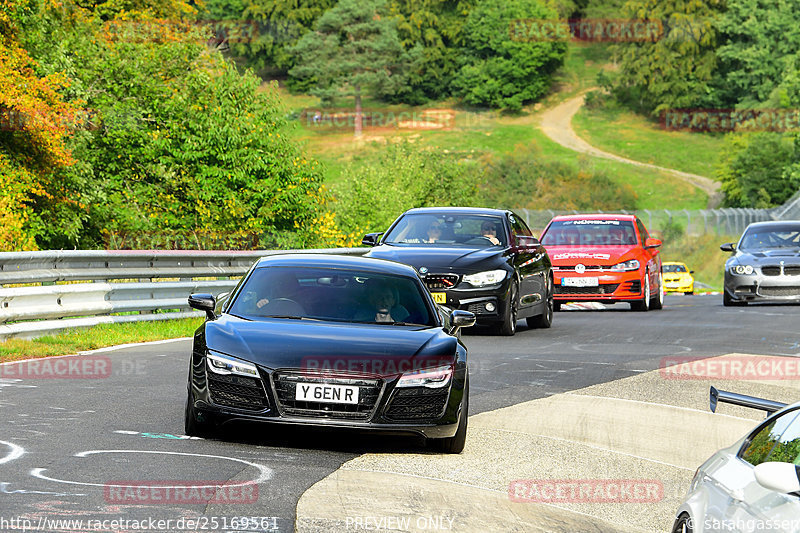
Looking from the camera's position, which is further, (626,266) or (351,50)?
(351,50)

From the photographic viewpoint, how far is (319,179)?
1734 inches

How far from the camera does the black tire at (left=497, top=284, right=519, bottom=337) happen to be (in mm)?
17955

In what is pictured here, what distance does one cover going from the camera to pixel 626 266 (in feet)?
77.4

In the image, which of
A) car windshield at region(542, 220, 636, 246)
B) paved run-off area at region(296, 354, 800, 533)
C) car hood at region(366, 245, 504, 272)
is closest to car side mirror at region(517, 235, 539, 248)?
car hood at region(366, 245, 504, 272)

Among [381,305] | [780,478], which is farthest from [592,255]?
[780,478]

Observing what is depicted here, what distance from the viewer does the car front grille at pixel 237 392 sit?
8320 mm

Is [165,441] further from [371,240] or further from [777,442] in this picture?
[371,240]

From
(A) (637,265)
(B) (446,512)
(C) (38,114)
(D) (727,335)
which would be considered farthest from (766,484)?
(C) (38,114)

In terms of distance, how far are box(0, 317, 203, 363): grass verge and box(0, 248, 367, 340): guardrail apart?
119mm

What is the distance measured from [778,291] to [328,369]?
1979 cm

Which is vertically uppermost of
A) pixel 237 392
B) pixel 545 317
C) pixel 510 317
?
pixel 237 392

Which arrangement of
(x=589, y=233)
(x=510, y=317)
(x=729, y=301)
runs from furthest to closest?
(x=729, y=301)
(x=589, y=233)
(x=510, y=317)

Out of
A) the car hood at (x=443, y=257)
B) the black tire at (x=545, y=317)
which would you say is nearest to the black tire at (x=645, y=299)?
the black tire at (x=545, y=317)

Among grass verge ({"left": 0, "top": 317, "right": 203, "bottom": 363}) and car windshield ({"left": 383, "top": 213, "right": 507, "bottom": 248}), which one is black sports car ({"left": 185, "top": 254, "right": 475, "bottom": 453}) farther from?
car windshield ({"left": 383, "top": 213, "right": 507, "bottom": 248})
